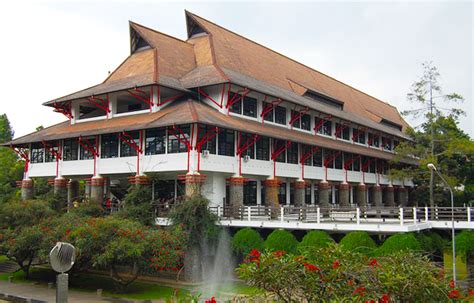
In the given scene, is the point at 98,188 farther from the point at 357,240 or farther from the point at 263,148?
the point at 357,240

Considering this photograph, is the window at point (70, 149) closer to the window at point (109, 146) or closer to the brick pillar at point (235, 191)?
the window at point (109, 146)

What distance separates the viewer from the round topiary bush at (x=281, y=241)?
24.2 meters

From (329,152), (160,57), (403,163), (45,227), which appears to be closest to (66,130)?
(160,57)

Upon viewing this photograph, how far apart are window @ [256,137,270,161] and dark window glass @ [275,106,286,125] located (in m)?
3.98

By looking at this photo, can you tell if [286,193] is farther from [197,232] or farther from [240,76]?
[197,232]

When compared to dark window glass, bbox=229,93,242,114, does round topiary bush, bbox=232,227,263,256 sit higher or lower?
lower

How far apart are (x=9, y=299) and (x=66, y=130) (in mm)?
14651

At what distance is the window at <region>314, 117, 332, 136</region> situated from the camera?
41.1 meters

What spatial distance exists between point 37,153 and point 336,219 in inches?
915

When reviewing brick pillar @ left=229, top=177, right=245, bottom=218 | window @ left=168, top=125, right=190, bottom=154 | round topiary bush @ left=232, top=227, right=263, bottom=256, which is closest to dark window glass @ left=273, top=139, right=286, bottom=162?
brick pillar @ left=229, top=177, right=245, bottom=218

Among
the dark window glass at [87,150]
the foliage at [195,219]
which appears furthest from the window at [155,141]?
the dark window glass at [87,150]

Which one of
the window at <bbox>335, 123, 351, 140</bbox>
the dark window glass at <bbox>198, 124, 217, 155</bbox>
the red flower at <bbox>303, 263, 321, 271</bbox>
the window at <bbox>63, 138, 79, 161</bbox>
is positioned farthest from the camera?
the window at <bbox>335, 123, 351, 140</bbox>

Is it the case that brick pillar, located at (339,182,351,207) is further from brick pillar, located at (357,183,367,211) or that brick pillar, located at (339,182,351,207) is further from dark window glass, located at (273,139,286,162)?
dark window glass, located at (273,139,286,162)

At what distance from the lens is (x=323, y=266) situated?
31.3ft
